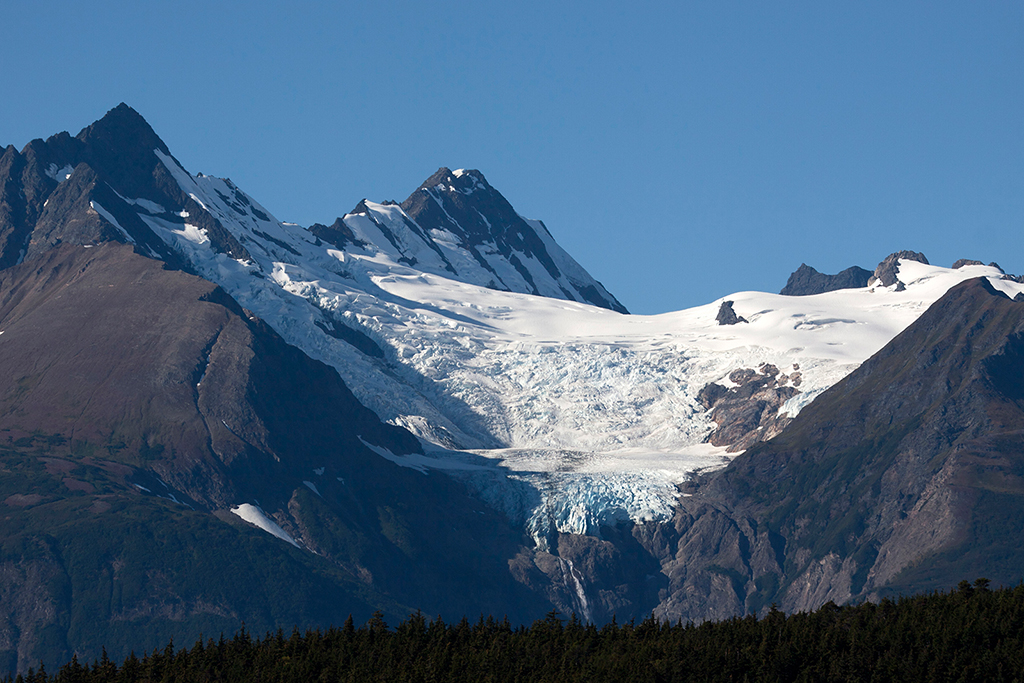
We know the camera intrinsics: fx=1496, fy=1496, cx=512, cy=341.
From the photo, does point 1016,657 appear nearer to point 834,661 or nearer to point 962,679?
point 962,679

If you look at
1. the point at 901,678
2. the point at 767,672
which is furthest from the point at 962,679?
the point at 767,672

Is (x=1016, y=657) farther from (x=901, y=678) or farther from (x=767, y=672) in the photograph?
(x=767, y=672)

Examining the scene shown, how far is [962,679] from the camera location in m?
191

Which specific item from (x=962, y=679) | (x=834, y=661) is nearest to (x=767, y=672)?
(x=834, y=661)

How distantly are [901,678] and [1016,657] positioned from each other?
14.9 m

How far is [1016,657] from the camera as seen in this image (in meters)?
193

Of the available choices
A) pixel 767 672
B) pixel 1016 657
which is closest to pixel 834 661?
pixel 767 672

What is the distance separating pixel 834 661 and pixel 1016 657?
23.0m

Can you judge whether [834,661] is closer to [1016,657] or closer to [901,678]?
[901,678]

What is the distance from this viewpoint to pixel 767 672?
199125 millimetres

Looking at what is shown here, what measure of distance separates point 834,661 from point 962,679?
16.4 m

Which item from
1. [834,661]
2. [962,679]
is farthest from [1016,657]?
[834,661]

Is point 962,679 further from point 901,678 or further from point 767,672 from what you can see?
point 767,672
